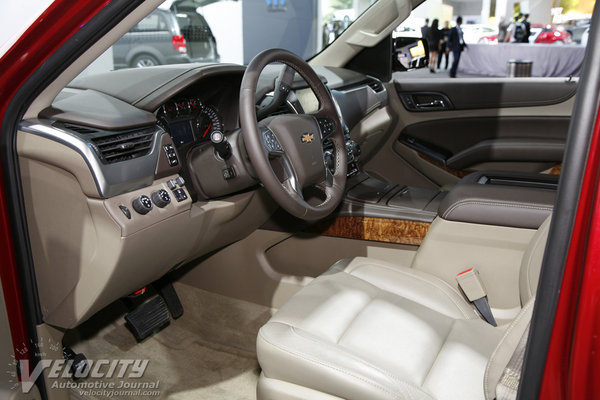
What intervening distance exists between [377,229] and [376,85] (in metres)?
1.07

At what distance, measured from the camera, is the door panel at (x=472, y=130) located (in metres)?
2.76

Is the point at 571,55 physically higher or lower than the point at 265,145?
lower

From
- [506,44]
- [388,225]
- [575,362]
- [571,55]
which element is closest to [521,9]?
[506,44]

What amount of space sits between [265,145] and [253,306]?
88cm

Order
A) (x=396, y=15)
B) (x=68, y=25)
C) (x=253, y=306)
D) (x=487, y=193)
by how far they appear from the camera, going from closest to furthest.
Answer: (x=68, y=25) < (x=487, y=193) < (x=253, y=306) < (x=396, y=15)

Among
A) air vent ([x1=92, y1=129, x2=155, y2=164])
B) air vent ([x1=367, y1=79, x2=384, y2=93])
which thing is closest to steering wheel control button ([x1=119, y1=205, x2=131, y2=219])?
air vent ([x1=92, y1=129, x2=155, y2=164])

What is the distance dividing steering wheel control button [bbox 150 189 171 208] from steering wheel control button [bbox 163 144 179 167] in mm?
82

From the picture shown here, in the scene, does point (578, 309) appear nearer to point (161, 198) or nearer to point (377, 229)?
point (161, 198)

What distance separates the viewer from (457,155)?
9.69 ft

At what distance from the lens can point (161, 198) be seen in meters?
1.53

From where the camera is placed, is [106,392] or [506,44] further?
[506,44]

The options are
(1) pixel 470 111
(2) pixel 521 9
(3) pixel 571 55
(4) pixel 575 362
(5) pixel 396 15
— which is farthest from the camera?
(2) pixel 521 9

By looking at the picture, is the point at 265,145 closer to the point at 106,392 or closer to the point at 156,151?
the point at 156,151

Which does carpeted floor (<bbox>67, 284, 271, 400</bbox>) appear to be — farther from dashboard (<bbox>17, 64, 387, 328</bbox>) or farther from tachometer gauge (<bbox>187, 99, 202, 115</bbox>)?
tachometer gauge (<bbox>187, 99, 202, 115</bbox>)
